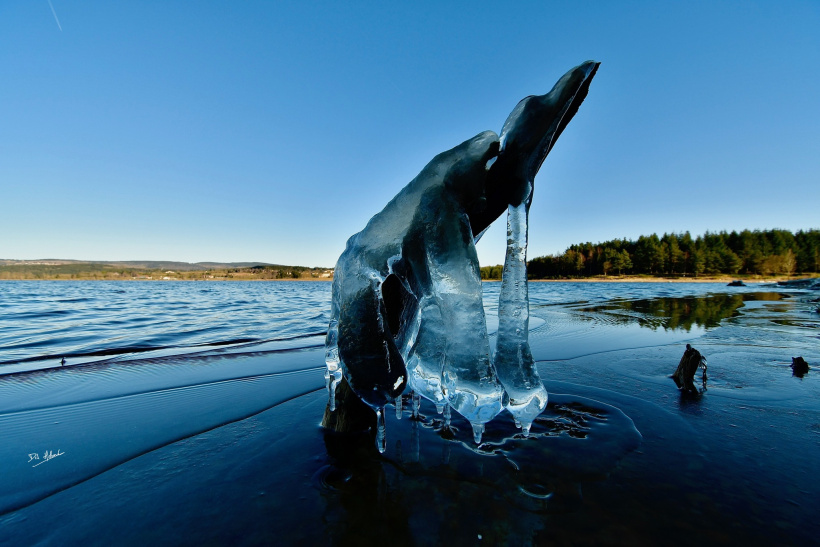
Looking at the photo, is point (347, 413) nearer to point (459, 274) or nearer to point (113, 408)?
point (459, 274)

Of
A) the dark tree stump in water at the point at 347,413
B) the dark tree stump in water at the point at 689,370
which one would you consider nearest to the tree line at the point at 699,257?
the dark tree stump in water at the point at 689,370

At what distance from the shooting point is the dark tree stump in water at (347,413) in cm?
298

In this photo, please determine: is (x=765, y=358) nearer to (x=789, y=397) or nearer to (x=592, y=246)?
(x=789, y=397)

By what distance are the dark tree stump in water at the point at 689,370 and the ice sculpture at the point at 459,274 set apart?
9.86 ft

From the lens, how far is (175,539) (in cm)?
169

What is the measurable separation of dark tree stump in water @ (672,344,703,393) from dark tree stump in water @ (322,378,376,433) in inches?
152

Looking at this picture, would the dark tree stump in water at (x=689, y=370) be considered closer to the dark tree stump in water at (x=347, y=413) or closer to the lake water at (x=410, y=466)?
the lake water at (x=410, y=466)

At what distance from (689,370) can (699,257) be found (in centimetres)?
9787

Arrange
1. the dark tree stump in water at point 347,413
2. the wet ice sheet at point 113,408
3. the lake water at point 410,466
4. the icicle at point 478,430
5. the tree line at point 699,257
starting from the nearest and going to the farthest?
the lake water at point 410,466 < the icicle at point 478,430 < the wet ice sheet at point 113,408 < the dark tree stump in water at point 347,413 < the tree line at point 699,257

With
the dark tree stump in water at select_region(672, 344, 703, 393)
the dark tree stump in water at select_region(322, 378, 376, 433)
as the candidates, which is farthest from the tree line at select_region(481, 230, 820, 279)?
the dark tree stump in water at select_region(322, 378, 376, 433)

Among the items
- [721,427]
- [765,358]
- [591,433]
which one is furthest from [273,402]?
[765,358]

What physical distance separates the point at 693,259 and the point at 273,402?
101983 millimetres
